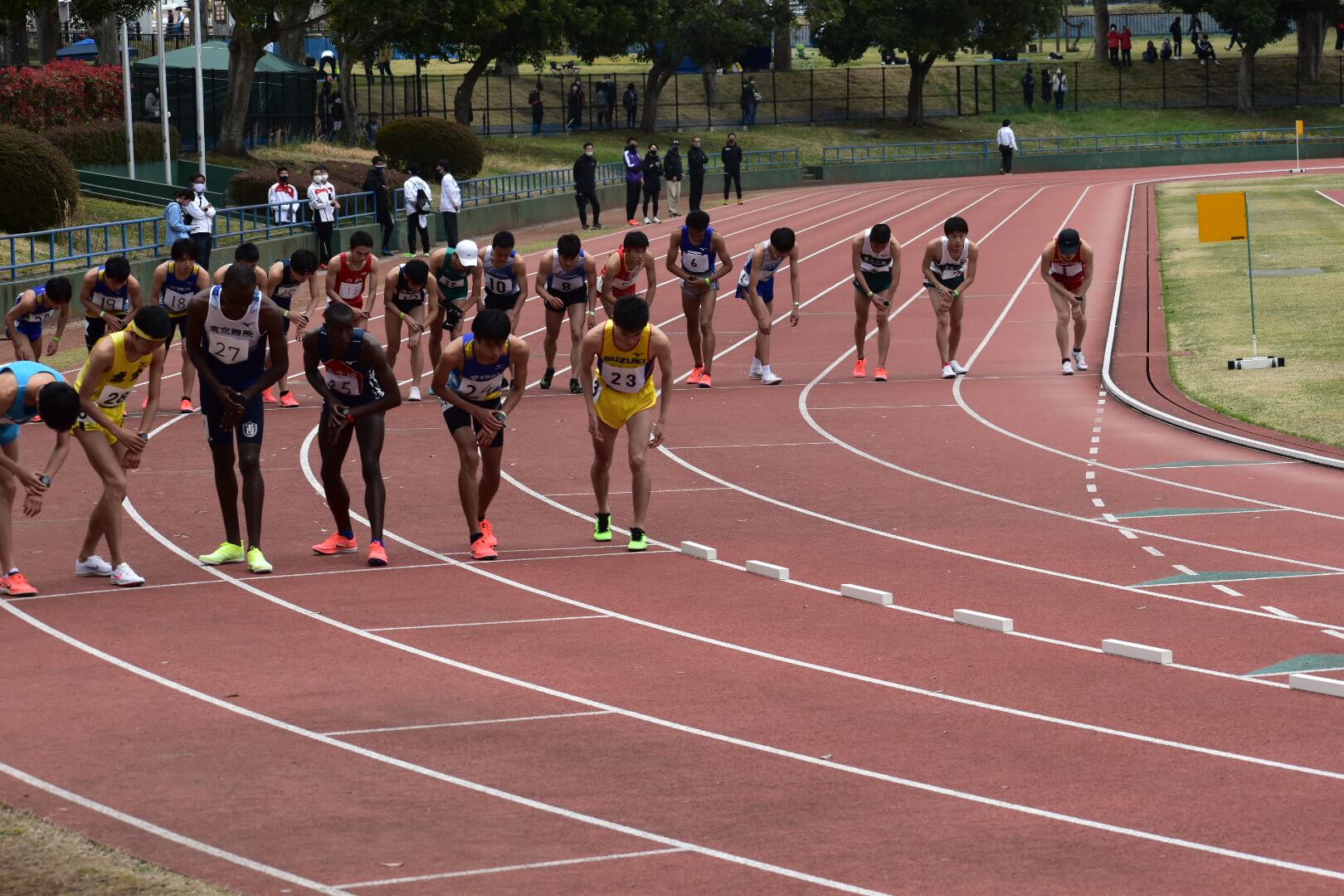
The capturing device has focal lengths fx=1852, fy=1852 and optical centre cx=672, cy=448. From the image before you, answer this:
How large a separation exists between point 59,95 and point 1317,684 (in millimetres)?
36186

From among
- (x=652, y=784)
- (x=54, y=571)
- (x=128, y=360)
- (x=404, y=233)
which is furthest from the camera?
(x=404, y=233)

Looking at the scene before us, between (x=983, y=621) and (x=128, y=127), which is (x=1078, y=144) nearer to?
(x=128, y=127)

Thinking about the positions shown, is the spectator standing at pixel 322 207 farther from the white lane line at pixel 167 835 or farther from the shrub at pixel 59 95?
the white lane line at pixel 167 835

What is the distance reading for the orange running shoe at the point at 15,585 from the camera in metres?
10.7

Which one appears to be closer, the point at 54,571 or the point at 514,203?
the point at 54,571

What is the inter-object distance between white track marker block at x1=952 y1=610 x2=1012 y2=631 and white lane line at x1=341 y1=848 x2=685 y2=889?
3768 mm

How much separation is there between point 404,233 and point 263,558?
2590 cm

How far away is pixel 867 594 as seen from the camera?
35.4ft

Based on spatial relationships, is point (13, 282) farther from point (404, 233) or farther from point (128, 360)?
point (128, 360)

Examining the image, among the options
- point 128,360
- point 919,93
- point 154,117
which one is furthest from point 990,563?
point 919,93

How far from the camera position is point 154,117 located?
147 ft

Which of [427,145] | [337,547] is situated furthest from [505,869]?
[427,145]

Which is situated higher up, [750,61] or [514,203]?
[750,61]

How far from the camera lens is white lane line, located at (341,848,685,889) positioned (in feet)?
20.9
